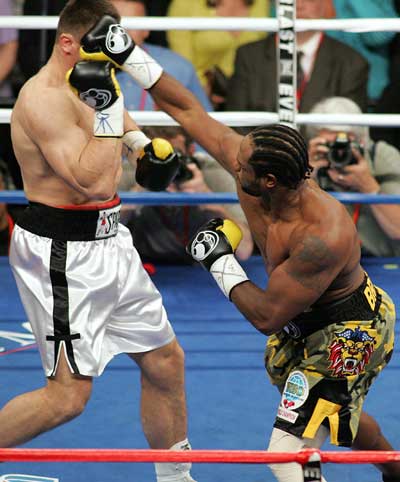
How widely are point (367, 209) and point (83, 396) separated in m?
2.56

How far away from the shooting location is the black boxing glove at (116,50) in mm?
2756

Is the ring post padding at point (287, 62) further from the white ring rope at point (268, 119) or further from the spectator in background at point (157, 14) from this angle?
the spectator in background at point (157, 14)

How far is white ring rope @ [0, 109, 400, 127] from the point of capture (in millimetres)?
4293

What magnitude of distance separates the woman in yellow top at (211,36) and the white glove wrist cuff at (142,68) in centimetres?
236

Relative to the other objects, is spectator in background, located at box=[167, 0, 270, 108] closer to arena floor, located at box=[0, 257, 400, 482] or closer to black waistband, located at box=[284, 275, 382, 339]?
arena floor, located at box=[0, 257, 400, 482]

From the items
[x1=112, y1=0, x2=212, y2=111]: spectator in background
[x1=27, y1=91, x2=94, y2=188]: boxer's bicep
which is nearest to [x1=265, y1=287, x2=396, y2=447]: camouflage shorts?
[x1=27, y1=91, x2=94, y2=188]: boxer's bicep

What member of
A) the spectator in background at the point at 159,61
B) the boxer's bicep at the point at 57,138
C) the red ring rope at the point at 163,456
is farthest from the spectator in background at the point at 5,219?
the red ring rope at the point at 163,456

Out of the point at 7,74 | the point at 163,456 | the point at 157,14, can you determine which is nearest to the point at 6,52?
the point at 7,74

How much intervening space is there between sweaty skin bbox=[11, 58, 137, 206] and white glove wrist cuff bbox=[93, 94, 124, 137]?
2 cm

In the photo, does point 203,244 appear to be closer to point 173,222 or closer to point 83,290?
point 83,290

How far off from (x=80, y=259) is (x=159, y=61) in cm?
221

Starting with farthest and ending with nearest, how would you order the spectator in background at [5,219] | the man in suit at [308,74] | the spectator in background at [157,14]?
the spectator in background at [157,14], the spectator in background at [5,219], the man in suit at [308,74]

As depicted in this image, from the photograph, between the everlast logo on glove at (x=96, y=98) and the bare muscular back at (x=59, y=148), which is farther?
the bare muscular back at (x=59, y=148)

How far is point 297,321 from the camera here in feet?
8.75
